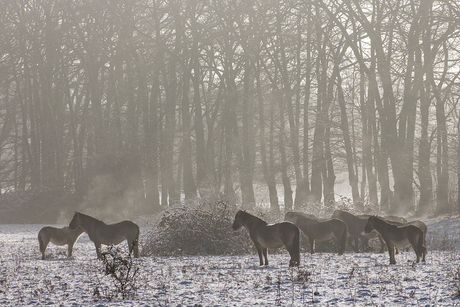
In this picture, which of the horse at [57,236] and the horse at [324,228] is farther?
the horse at [57,236]

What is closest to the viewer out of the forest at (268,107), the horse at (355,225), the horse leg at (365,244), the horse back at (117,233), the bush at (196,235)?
the horse back at (117,233)

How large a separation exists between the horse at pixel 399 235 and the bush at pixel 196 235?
14.0ft

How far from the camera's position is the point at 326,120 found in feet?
89.5

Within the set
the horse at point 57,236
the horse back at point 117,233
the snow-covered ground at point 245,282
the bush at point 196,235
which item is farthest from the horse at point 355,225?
the horse at point 57,236

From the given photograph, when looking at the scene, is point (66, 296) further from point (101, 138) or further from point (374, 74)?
point (101, 138)

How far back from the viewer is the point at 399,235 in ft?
34.4

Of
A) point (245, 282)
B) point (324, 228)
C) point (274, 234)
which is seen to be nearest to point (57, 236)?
point (274, 234)

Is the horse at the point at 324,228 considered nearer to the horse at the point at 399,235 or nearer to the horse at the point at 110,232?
the horse at the point at 399,235

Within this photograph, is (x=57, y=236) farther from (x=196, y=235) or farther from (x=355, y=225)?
(x=355, y=225)

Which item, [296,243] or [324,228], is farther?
[324,228]

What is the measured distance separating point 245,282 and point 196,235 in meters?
5.57

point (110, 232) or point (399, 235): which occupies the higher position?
point (110, 232)

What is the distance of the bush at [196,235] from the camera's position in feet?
45.7

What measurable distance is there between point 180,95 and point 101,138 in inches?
384
